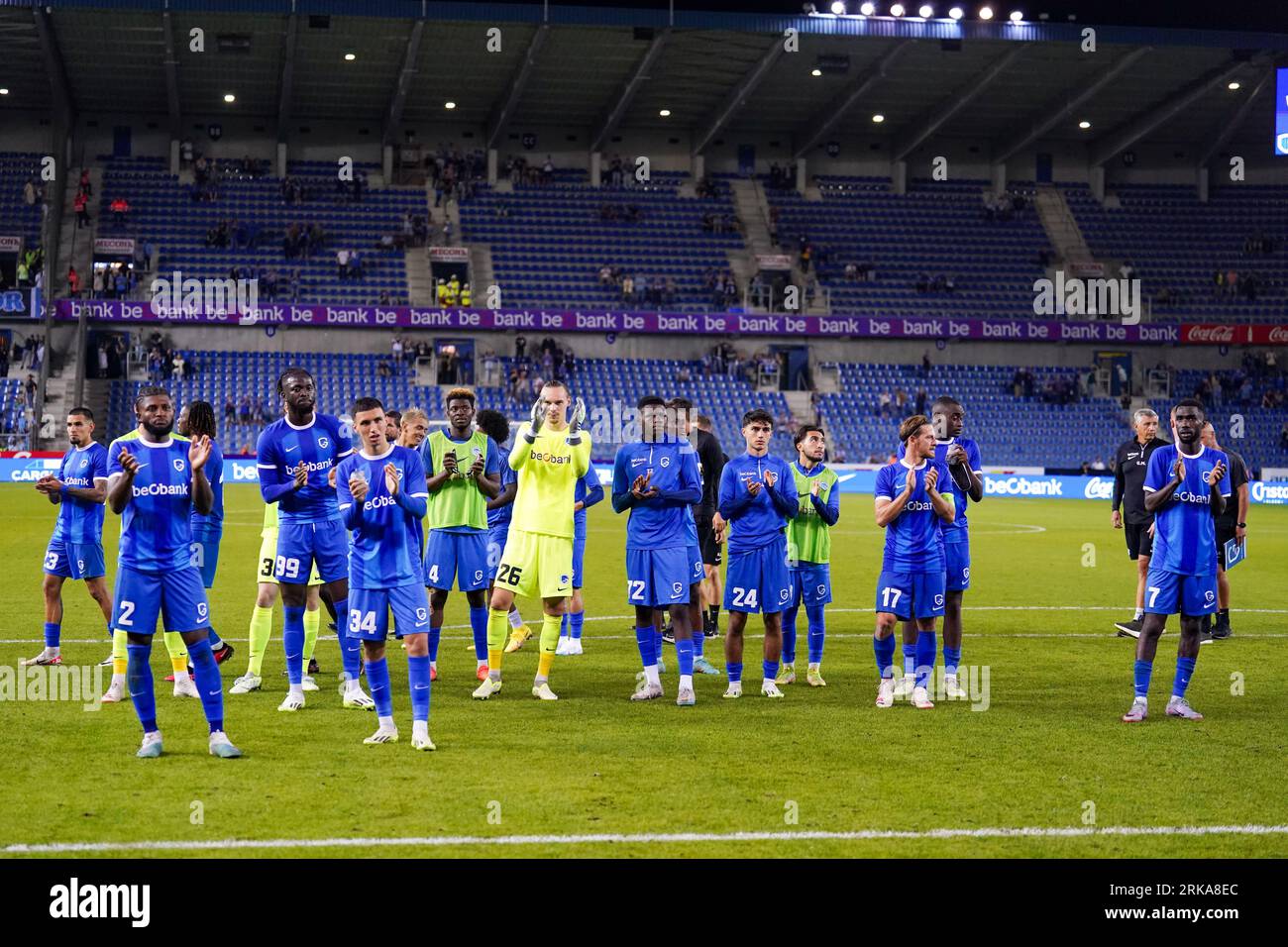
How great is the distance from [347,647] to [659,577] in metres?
2.41

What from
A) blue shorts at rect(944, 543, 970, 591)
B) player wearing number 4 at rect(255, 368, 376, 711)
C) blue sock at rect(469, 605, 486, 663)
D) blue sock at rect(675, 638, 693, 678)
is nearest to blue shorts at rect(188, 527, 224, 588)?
player wearing number 4 at rect(255, 368, 376, 711)

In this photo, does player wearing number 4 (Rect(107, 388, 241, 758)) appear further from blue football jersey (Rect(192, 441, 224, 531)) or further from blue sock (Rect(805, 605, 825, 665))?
blue sock (Rect(805, 605, 825, 665))

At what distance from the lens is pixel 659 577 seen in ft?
36.8

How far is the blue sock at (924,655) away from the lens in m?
11.1

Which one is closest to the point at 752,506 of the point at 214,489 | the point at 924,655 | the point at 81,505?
the point at 924,655

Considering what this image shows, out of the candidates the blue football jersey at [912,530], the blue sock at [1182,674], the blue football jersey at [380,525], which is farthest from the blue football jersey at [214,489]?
the blue sock at [1182,674]

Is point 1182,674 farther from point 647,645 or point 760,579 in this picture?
point 647,645

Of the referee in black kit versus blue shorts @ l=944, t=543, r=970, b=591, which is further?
the referee in black kit

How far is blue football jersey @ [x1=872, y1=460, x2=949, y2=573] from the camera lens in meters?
10.9

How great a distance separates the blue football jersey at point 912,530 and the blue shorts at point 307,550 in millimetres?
4085

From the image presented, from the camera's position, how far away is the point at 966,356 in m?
58.3

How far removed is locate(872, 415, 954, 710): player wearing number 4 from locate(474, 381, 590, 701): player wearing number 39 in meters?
2.39
